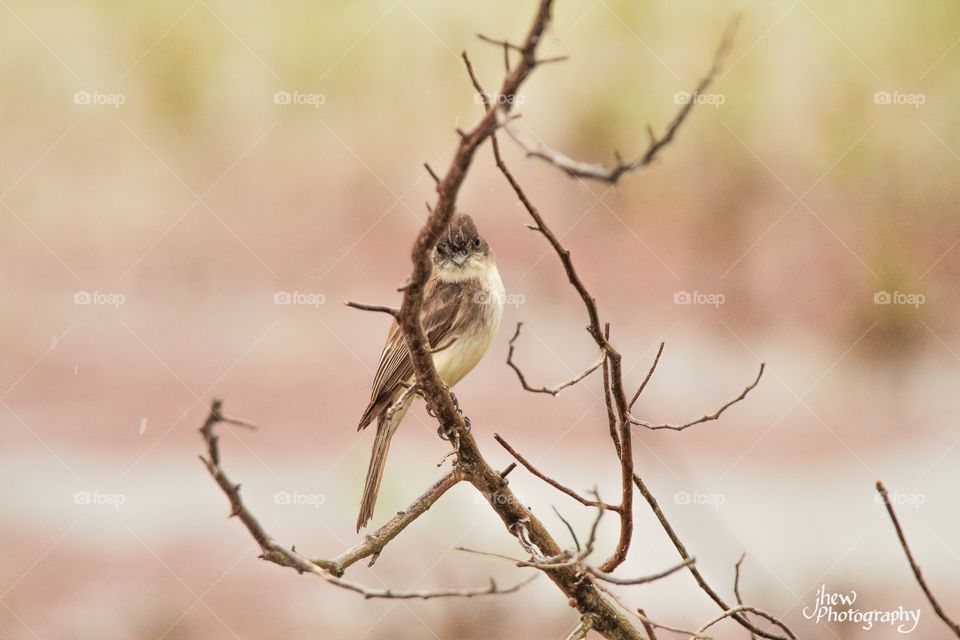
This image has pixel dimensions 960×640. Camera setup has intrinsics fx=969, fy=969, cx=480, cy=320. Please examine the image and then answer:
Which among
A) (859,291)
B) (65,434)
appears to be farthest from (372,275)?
(859,291)

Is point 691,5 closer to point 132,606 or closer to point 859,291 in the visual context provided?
point 859,291

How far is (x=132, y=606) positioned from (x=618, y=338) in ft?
9.90

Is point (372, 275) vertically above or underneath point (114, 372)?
above

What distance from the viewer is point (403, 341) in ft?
10.4

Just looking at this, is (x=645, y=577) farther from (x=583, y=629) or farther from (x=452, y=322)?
(x=452, y=322)

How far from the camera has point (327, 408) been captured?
5.80 metres
